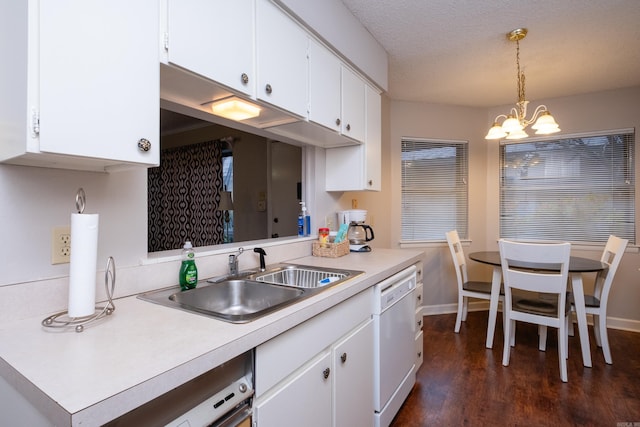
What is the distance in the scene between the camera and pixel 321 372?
1.19m

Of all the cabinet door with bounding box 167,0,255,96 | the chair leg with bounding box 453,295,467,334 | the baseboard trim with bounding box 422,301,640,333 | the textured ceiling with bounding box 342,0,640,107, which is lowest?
the baseboard trim with bounding box 422,301,640,333

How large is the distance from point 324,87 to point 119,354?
62.7 inches

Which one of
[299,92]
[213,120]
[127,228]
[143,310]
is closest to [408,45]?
[299,92]

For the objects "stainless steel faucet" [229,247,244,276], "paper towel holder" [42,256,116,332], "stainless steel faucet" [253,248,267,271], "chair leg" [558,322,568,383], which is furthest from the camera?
"chair leg" [558,322,568,383]

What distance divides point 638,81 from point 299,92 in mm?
3611

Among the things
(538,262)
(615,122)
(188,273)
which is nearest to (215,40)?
(188,273)

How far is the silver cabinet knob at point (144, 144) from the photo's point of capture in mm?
959

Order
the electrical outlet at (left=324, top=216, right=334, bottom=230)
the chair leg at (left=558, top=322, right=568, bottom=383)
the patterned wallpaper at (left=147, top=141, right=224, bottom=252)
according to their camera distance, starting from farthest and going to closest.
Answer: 1. the patterned wallpaper at (left=147, top=141, right=224, bottom=252)
2. the electrical outlet at (left=324, top=216, right=334, bottom=230)
3. the chair leg at (left=558, top=322, right=568, bottom=383)

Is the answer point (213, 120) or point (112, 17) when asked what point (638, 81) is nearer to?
point (213, 120)

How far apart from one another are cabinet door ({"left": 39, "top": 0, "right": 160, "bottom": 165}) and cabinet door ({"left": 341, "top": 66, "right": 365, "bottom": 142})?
4.13 ft

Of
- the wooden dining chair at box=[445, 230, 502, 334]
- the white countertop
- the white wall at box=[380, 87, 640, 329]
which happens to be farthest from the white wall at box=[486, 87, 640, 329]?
the white countertop

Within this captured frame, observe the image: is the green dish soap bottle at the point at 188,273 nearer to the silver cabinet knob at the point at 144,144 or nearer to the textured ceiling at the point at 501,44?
the silver cabinet knob at the point at 144,144

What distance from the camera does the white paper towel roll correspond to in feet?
2.96

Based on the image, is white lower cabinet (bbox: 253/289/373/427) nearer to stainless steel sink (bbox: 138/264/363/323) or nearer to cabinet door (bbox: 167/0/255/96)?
stainless steel sink (bbox: 138/264/363/323)
